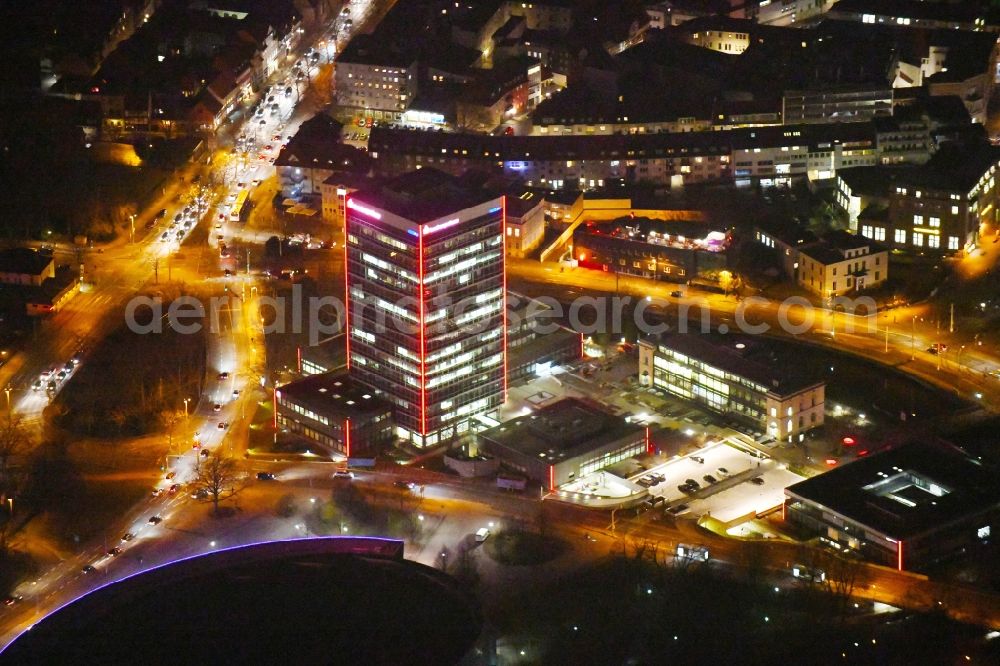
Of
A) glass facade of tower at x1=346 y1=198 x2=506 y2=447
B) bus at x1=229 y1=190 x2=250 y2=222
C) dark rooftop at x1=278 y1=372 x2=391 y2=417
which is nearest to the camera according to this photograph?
glass facade of tower at x1=346 y1=198 x2=506 y2=447

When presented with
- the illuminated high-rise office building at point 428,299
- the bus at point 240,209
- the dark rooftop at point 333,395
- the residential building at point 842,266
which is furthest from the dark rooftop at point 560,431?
the bus at point 240,209

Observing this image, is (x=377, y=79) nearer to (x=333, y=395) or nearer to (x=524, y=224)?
(x=524, y=224)

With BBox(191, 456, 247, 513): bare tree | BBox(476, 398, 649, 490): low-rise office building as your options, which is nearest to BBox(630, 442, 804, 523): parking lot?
BBox(476, 398, 649, 490): low-rise office building

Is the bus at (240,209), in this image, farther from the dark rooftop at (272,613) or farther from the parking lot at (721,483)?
the dark rooftop at (272,613)

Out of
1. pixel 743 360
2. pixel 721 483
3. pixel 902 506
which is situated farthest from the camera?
pixel 743 360

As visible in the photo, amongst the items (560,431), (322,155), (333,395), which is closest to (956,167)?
(560,431)

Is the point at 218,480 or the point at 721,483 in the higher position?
the point at 218,480

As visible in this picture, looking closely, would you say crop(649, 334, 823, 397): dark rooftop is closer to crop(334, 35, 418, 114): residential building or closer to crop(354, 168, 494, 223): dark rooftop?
crop(354, 168, 494, 223): dark rooftop
